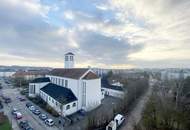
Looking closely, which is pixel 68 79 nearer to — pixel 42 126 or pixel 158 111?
pixel 42 126

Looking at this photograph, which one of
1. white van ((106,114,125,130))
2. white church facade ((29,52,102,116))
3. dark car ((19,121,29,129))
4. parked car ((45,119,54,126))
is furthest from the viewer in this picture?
white church facade ((29,52,102,116))

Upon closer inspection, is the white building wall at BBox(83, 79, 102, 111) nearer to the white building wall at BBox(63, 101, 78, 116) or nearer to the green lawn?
the white building wall at BBox(63, 101, 78, 116)

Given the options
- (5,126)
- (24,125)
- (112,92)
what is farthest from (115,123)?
(112,92)

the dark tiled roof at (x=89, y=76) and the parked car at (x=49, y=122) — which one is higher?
the dark tiled roof at (x=89, y=76)

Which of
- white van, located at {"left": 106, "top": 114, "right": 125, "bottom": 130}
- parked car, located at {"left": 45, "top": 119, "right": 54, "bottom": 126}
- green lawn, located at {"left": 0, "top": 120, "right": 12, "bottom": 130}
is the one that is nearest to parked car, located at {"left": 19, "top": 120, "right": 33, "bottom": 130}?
green lawn, located at {"left": 0, "top": 120, "right": 12, "bottom": 130}

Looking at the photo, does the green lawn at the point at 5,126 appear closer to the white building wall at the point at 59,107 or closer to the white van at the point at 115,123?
the white building wall at the point at 59,107

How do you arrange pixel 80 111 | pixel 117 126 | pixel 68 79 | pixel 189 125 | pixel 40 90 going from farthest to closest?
pixel 40 90, pixel 68 79, pixel 80 111, pixel 117 126, pixel 189 125

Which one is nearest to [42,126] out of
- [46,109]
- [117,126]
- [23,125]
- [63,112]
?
[23,125]

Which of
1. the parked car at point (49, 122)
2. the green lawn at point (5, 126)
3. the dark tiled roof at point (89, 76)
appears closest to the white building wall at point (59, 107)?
the parked car at point (49, 122)

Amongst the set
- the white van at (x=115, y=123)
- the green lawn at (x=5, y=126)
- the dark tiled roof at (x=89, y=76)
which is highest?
the dark tiled roof at (x=89, y=76)
